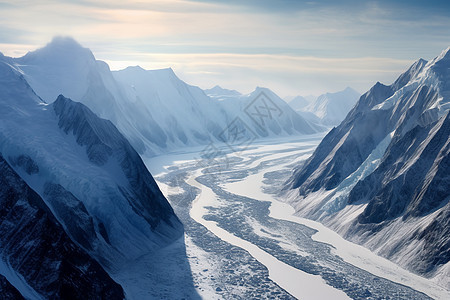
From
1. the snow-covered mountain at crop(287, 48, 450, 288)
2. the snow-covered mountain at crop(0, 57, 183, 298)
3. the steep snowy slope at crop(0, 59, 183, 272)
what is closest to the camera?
the snow-covered mountain at crop(0, 57, 183, 298)

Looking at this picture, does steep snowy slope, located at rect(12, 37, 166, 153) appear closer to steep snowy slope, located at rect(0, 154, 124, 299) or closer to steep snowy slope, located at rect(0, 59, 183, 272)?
steep snowy slope, located at rect(0, 59, 183, 272)

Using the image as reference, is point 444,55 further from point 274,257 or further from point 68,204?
point 68,204

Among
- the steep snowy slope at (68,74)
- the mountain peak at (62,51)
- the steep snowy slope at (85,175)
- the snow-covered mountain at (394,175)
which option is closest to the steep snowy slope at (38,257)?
the steep snowy slope at (85,175)

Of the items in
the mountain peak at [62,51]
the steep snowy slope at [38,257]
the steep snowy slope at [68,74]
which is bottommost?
the steep snowy slope at [38,257]

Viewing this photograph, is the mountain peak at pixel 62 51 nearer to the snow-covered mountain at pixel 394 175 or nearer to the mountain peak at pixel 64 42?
the mountain peak at pixel 64 42

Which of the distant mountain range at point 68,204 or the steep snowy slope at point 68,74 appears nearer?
the distant mountain range at point 68,204

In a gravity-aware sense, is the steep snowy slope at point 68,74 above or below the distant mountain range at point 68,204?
above

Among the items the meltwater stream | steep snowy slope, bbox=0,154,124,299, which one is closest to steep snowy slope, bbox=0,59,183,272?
the meltwater stream
